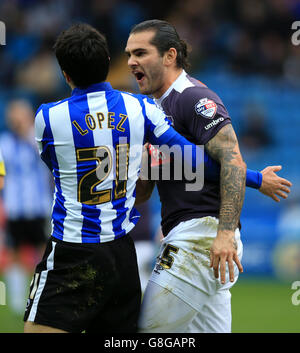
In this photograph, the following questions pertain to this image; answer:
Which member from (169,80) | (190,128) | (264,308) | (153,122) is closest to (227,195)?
(190,128)

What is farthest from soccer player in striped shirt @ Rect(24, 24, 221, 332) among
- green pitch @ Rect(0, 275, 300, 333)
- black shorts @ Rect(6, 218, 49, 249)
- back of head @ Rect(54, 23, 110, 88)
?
black shorts @ Rect(6, 218, 49, 249)

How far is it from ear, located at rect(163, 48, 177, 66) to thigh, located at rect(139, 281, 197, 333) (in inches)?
54.3

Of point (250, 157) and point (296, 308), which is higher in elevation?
point (250, 157)

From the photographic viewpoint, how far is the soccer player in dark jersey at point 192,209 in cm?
349

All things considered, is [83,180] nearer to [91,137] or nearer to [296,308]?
[91,137]

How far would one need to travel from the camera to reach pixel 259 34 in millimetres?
13367

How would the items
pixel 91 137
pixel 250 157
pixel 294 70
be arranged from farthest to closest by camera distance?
pixel 294 70
pixel 250 157
pixel 91 137

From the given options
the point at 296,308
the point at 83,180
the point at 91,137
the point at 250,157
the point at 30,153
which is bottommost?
the point at 296,308

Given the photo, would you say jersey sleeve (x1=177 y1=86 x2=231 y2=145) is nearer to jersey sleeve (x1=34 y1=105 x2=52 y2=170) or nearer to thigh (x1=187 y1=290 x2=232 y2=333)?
jersey sleeve (x1=34 y1=105 x2=52 y2=170)

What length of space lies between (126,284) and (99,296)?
6.5 inches

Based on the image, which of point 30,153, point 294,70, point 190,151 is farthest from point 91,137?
point 294,70

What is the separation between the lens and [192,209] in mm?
3775

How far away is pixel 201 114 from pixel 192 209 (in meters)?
0.58

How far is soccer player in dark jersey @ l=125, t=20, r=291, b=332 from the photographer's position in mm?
3492
